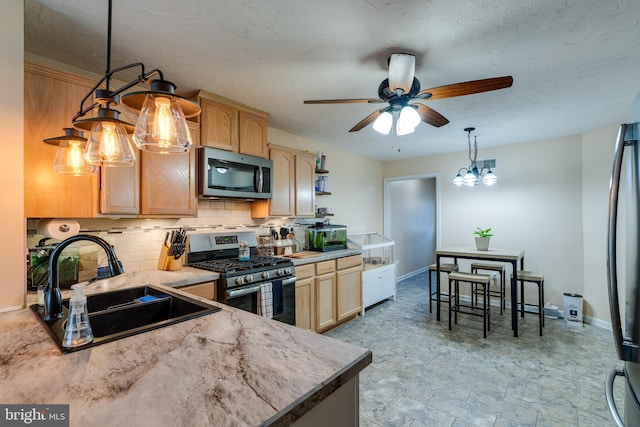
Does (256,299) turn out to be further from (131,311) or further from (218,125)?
(218,125)

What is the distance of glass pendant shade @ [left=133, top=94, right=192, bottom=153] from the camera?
107cm

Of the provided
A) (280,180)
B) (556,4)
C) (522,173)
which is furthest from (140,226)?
(522,173)

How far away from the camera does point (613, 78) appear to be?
7.58 feet

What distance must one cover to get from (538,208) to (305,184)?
3.29 metres

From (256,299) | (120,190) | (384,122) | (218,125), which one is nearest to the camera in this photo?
(120,190)

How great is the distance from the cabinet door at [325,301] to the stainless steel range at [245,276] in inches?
19.4

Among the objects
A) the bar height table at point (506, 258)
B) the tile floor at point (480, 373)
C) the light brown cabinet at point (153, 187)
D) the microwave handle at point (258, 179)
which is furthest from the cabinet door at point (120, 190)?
the bar height table at point (506, 258)

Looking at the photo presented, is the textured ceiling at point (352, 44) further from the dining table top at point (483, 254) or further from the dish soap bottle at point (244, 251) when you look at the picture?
the dining table top at point (483, 254)

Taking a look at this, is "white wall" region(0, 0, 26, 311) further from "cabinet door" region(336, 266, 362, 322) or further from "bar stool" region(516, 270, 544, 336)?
"bar stool" region(516, 270, 544, 336)

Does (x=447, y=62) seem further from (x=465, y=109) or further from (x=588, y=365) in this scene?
(x=588, y=365)

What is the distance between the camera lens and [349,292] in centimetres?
371

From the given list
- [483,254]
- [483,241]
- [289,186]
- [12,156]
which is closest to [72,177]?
[12,156]

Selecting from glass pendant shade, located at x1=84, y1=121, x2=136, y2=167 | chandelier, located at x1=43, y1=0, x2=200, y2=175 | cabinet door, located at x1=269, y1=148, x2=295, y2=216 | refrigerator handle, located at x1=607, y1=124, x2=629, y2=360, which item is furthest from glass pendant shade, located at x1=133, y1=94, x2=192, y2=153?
cabinet door, located at x1=269, y1=148, x2=295, y2=216

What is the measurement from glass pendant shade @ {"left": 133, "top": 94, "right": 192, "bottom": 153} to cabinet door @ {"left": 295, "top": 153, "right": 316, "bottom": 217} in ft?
7.81
